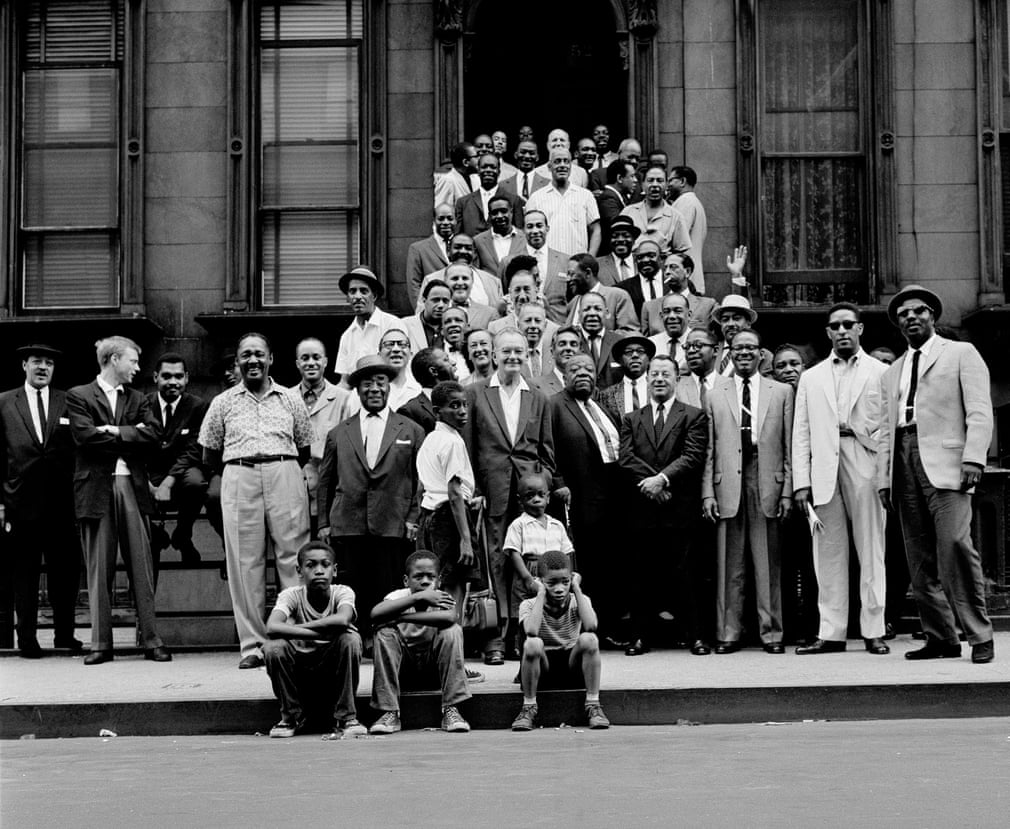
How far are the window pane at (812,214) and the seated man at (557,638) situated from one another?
8.76 meters

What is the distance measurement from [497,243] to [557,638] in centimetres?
633

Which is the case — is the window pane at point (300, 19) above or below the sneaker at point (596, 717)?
above

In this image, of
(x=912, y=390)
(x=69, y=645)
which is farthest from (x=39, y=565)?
(x=912, y=390)

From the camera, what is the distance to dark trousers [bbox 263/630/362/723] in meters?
10.3

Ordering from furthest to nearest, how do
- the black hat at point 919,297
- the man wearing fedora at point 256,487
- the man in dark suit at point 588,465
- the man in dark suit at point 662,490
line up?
1. the man in dark suit at point 588,465
2. the man in dark suit at point 662,490
3. the man wearing fedora at point 256,487
4. the black hat at point 919,297

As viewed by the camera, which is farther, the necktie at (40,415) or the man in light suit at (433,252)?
the man in light suit at (433,252)

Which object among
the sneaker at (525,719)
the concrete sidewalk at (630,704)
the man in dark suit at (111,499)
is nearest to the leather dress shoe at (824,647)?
the concrete sidewalk at (630,704)

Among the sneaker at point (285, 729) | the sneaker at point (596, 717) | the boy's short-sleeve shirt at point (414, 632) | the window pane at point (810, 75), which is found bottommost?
the sneaker at point (285, 729)

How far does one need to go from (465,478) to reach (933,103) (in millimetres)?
8791

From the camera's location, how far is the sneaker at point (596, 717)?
10234 mm

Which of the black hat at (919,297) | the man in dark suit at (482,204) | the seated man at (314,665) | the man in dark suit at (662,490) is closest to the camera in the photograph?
the seated man at (314,665)

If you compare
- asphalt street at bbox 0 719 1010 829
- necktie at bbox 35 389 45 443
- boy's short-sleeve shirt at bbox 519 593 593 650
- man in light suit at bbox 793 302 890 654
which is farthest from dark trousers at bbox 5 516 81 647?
man in light suit at bbox 793 302 890 654

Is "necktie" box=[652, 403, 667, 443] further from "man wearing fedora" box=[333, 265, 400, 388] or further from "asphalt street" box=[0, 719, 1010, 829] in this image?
"asphalt street" box=[0, 719, 1010, 829]

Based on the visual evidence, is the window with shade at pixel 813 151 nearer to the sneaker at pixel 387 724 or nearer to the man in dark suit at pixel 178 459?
the man in dark suit at pixel 178 459
